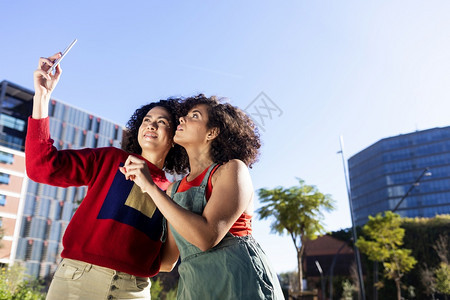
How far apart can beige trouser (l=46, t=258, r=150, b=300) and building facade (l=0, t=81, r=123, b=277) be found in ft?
167

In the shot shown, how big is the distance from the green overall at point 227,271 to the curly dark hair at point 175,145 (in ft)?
3.05

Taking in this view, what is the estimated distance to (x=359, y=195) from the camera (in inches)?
3900

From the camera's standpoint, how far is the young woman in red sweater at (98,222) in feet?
6.78

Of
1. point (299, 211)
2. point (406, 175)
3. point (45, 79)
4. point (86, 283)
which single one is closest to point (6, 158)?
point (299, 211)

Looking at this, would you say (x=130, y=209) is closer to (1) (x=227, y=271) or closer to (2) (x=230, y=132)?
(2) (x=230, y=132)

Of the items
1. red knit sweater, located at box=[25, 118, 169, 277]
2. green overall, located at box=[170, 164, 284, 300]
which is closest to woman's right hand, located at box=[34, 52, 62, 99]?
red knit sweater, located at box=[25, 118, 169, 277]

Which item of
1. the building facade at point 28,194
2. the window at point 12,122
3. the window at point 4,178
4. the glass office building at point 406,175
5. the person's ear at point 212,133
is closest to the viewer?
the person's ear at point 212,133

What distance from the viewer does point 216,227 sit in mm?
1647

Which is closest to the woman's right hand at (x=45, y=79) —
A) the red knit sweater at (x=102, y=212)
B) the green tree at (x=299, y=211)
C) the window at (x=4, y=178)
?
the red knit sweater at (x=102, y=212)

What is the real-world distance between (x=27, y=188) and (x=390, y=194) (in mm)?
72437

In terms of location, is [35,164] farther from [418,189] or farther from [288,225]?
[418,189]

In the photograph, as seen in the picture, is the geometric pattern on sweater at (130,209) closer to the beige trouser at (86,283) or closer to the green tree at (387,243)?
the beige trouser at (86,283)

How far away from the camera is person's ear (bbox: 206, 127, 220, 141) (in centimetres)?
214

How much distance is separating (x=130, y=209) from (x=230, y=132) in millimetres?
705
